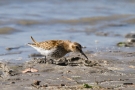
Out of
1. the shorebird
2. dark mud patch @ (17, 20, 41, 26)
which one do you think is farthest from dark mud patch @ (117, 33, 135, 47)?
dark mud patch @ (17, 20, 41, 26)

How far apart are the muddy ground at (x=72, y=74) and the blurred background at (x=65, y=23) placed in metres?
1.03

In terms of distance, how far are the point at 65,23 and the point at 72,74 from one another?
287 inches

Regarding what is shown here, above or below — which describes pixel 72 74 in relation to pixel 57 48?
below

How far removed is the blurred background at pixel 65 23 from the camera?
1117cm

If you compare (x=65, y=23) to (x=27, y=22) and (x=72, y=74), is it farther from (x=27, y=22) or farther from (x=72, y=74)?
(x=72, y=74)

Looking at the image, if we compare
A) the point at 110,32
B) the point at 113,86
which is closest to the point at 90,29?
the point at 110,32

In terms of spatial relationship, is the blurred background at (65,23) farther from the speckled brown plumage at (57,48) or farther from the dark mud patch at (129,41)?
the speckled brown plumage at (57,48)

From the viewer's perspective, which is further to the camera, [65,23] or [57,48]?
[65,23]

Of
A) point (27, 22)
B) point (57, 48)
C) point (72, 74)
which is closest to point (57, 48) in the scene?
point (57, 48)

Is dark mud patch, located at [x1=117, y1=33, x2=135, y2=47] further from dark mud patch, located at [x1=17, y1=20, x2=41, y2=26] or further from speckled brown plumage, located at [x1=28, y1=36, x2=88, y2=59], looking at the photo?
dark mud patch, located at [x1=17, y1=20, x2=41, y2=26]

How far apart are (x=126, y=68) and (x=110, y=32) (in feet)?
17.4

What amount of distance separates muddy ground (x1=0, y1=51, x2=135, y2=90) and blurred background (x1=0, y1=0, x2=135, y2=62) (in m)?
1.03

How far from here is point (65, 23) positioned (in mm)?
14953

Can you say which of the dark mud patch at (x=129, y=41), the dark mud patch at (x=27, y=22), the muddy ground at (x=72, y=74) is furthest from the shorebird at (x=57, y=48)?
the dark mud patch at (x=27, y=22)
